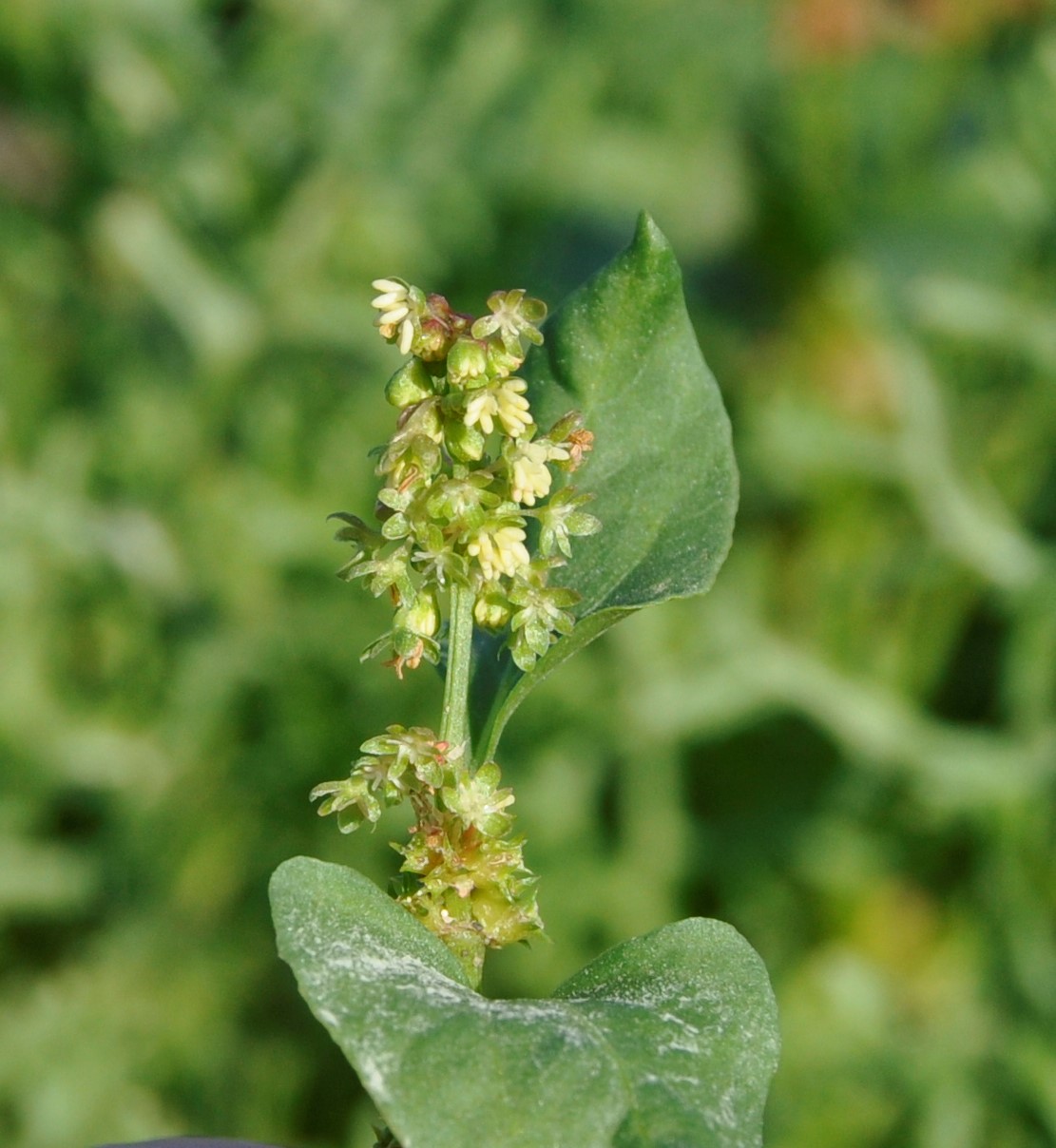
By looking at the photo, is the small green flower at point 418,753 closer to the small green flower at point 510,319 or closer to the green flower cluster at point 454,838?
the green flower cluster at point 454,838

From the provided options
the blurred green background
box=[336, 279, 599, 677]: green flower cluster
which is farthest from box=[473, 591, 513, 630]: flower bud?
the blurred green background

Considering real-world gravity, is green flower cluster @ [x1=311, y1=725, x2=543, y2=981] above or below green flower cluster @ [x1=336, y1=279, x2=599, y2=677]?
below

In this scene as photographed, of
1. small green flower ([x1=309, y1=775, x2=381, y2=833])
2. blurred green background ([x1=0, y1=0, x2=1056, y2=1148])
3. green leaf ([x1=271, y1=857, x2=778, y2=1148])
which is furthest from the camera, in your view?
blurred green background ([x1=0, y1=0, x2=1056, y2=1148])

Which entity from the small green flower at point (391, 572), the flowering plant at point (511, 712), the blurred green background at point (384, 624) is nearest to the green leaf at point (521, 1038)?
the flowering plant at point (511, 712)

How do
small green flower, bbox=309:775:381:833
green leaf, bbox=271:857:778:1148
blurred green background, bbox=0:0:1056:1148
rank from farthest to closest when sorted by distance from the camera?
blurred green background, bbox=0:0:1056:1148 < small green flower, bbox=309:775:381:833 < green leaf, bbox=271:857:778:1148

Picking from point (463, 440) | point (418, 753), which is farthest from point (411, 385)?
point (418, 753)

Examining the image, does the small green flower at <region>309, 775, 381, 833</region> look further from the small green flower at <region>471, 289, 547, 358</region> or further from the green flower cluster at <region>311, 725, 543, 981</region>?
the small green flower at <region>471, 289, 547, 358</region>

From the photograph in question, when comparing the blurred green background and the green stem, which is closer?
the green stem

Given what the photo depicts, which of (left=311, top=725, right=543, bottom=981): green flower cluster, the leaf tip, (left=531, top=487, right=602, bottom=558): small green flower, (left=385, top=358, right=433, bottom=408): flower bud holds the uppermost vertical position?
the leaf tip
